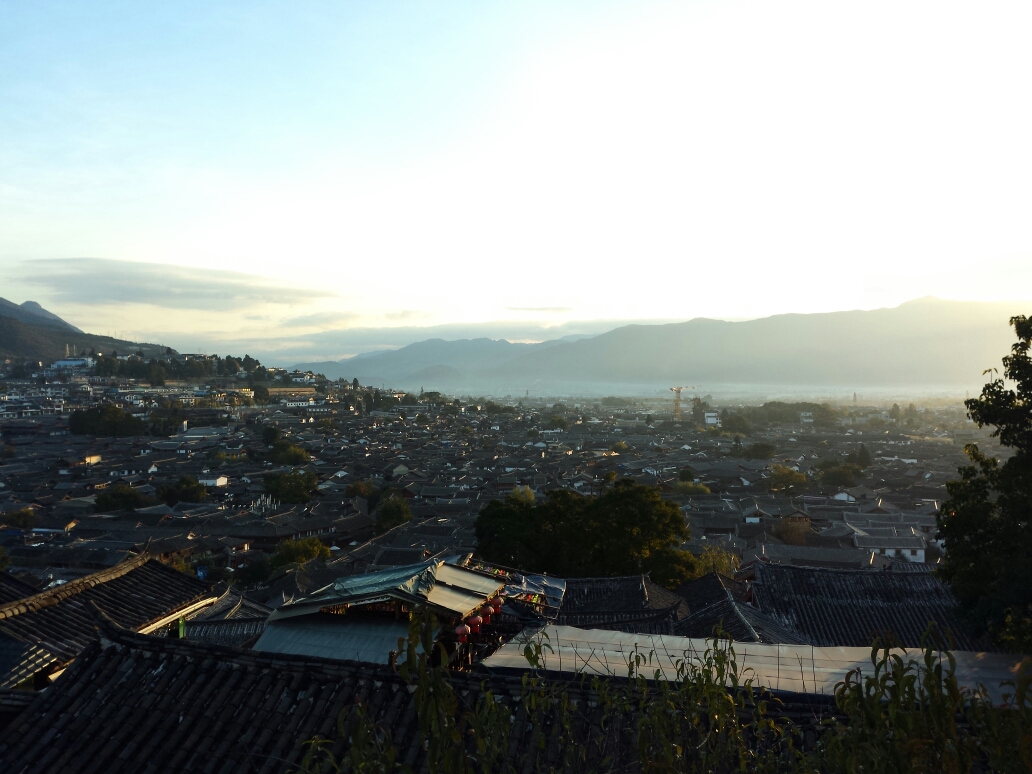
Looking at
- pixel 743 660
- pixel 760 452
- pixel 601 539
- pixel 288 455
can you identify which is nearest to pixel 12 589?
pixel 743 660

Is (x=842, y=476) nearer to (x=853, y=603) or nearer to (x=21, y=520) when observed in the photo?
(x=853, y=603)

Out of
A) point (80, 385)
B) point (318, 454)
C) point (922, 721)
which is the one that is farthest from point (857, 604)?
point (80, 385)

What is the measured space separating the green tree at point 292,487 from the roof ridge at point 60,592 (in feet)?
80.2

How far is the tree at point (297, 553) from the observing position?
20.1 meters

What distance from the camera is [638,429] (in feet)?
208

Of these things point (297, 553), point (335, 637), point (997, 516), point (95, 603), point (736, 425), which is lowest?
point (736, 425)

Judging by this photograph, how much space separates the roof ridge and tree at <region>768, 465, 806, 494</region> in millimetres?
29031

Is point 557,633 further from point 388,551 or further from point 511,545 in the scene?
point 388,551

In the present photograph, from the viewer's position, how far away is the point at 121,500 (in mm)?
28281

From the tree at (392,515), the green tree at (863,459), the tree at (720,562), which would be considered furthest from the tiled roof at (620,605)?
the green tree at (863,459)

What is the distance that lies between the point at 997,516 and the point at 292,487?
28.8 m

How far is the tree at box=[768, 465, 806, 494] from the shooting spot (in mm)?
31450

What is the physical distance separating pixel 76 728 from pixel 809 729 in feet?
11.4

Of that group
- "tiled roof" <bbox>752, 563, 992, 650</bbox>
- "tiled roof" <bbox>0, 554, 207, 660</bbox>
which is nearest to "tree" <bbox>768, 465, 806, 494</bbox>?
"tiled roof" <bbox>752, 563, 992, 650</bbox>
